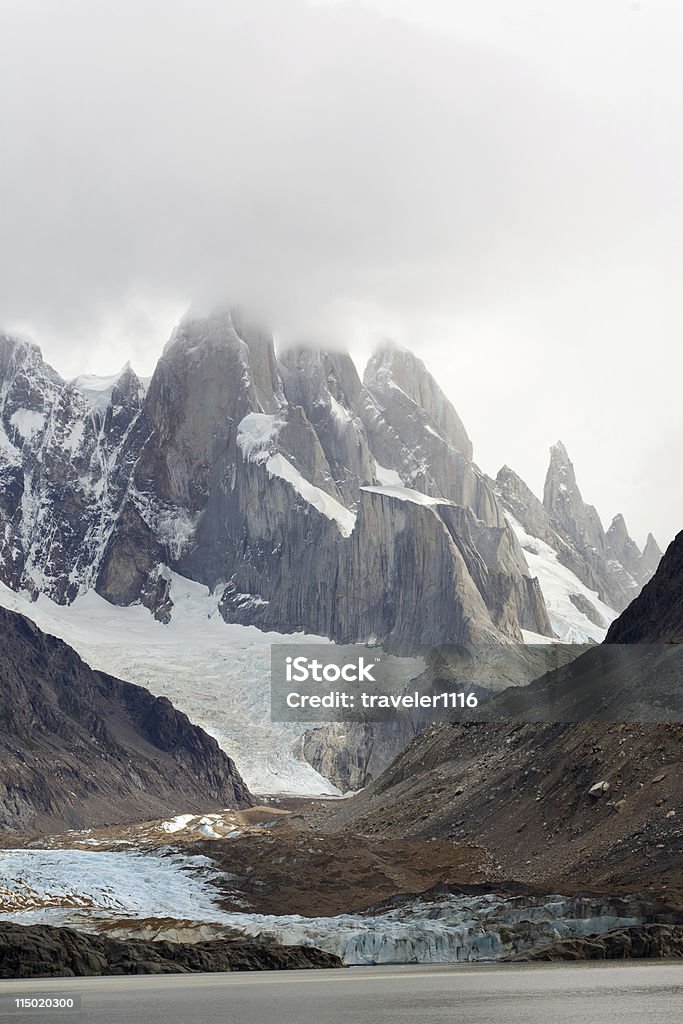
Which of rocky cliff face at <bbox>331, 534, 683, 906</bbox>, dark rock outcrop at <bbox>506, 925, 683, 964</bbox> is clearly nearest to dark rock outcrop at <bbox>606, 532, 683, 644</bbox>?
rocky cliff face at <bbox>331, 534, 683, 906</bbox>

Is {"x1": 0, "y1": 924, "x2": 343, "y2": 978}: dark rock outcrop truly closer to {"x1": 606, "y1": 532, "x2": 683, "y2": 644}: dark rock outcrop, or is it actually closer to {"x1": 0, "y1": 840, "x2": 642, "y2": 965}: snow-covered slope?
{"x1": 0, "y1": 840, "x2": 642, "y2": 965}: snow-covered slope

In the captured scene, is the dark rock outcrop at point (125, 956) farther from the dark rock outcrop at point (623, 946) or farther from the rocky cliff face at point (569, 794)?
the rocky cliff face at point (569, 794)

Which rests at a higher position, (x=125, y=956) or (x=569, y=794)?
(x=569, y=794)

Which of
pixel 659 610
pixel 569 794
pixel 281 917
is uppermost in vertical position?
pixel 659 610

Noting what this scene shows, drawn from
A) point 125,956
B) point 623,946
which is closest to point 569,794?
point 623,946

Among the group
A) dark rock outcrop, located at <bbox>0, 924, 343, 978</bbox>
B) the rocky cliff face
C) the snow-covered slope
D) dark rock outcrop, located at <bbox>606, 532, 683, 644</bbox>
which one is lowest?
dark rock outcrop, located at <bbox>0, 924, 343, 978</bbox>

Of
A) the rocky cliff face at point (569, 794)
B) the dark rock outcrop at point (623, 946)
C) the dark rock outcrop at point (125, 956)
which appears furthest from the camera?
the rocky cliff face at point (569, 794)

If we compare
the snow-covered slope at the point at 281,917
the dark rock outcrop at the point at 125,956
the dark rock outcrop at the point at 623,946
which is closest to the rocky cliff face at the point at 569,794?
the snow-covered slope at the point at 281,917

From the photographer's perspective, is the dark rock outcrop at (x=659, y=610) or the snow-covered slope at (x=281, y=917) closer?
the snow-covered slope at (x=281, y=917)

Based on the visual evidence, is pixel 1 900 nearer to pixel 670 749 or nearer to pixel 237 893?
pixel 237 893

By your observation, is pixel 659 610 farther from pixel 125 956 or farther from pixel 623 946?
pixel 125 956

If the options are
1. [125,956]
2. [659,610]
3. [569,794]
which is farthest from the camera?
[659,610]
